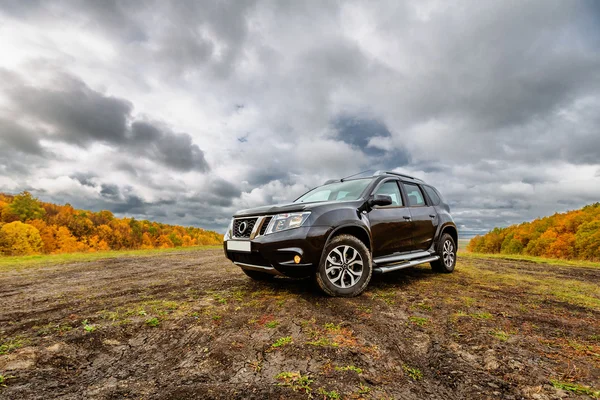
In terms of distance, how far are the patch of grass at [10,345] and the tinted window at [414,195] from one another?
5.44m

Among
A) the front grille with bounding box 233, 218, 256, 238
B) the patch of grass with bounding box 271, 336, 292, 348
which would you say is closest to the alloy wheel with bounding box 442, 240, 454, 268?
the front grille with bounding box 233, 218, 256, 238

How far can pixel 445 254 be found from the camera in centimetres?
606

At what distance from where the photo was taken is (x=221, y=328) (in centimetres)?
275

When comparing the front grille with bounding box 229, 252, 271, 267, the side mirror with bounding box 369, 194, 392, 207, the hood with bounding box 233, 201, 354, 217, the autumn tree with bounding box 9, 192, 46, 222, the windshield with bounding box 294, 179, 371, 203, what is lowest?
the front grille with bounding box 229, 252, 271, 267

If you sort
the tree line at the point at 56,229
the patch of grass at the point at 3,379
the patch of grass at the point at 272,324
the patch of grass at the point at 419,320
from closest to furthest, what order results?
the patch of grass at the point at 3,379
the patch of grass at the point at 272,324
the patch of grass at the point at 419,320
the tree line at the point at 56,229

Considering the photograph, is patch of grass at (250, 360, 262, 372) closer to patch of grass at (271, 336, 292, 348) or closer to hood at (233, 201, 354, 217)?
patch of grass at (271, 336, 292, 348)

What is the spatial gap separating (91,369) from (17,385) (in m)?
0.38

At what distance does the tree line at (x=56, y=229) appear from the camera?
35594mm

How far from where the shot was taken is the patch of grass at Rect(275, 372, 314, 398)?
1.75 metres

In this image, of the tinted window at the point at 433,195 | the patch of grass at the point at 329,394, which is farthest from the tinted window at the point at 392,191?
the patch of grass at the point at 329,394

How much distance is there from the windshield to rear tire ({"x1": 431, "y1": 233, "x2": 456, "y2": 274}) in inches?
91.7

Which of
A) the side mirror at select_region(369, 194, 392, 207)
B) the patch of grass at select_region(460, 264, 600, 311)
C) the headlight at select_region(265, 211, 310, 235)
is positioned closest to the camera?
the headlight at select_region(265, 211, 310, 235)

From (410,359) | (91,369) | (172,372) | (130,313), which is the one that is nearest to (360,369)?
(410,359)

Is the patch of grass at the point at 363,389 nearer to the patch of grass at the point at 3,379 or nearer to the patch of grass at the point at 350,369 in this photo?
the patch of grass at the point at 350,369
